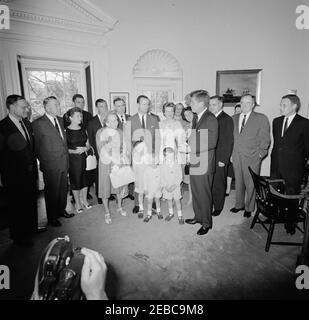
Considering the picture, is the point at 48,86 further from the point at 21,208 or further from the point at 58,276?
the point at 58,276

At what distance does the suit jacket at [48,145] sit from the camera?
3164 millimetres

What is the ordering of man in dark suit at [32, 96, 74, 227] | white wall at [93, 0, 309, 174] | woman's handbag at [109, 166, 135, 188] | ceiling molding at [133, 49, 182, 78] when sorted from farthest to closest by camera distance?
1. ceiling molding at [133, 49, 182, 78]
2. white wall at [93, 0, 309, 174]
3. woman's handbag at [109, 166, 135, 188]
4. man in dark suit at [32, 96, 74, 227]

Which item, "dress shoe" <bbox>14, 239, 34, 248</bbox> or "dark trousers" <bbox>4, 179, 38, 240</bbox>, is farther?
"dress shoe" <bbox>14, 239, 34, 248</bbox>

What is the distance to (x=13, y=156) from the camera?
2.75 meters

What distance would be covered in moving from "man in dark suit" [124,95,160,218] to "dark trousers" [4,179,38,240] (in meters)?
1.56

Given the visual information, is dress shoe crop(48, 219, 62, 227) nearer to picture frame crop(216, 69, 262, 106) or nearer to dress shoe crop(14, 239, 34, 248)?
dress shoe crop(14, 239, 34, 248)

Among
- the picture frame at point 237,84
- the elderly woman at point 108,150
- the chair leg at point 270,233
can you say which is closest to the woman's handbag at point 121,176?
the elderly woman at point 108,150

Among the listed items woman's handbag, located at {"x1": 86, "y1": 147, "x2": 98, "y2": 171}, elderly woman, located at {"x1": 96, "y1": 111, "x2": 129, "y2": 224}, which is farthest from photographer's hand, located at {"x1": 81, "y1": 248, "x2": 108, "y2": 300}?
woman's handbag, located at {"x1": 86, "y1": 147, "x2": 98, "y2": 171}

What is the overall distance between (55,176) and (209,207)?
2.23 metres

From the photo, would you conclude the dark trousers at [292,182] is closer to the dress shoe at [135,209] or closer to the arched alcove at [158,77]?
the dress shoe at [135,209]

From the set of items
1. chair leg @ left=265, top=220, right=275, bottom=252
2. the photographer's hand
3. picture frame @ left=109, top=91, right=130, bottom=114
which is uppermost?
picture frame @ left=109, top=91, right=130, bottom=114

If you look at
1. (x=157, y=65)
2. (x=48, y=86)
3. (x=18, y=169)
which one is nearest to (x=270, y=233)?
(x=18, y=169)

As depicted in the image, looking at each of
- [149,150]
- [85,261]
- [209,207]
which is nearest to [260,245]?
[209,207]

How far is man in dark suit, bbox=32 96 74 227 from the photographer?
318 centimetres
